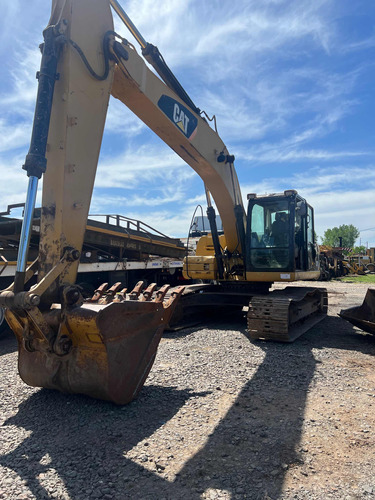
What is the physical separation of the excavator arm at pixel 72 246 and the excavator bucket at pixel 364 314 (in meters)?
3.86

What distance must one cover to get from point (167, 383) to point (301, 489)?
6.97 ft

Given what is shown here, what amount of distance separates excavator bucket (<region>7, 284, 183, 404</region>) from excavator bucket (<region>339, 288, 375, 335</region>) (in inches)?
165

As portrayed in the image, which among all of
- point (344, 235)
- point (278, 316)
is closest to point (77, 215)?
point (278, 316)

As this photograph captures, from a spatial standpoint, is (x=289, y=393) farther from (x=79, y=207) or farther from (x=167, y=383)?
(x=79, y=207)

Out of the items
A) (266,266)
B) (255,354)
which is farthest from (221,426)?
(266,266)

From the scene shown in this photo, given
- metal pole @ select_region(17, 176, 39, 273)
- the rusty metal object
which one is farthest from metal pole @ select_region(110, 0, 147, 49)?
the rusty metal object

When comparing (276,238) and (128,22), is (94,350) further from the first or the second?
(276,238)

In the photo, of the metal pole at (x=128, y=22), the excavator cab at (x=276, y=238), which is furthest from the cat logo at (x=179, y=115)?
the excavator cab at (x=276, y=238)

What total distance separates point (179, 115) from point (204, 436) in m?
4.09

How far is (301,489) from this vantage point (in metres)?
2.37

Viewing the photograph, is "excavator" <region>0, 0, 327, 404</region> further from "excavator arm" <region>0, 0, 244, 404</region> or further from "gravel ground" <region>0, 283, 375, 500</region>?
"gravel ground" <region>0, 283, 375, 500</region>

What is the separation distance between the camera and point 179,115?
5.32 meters

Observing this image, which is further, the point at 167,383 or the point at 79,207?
the point at 167,383

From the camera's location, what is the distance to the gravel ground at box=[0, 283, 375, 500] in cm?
242
